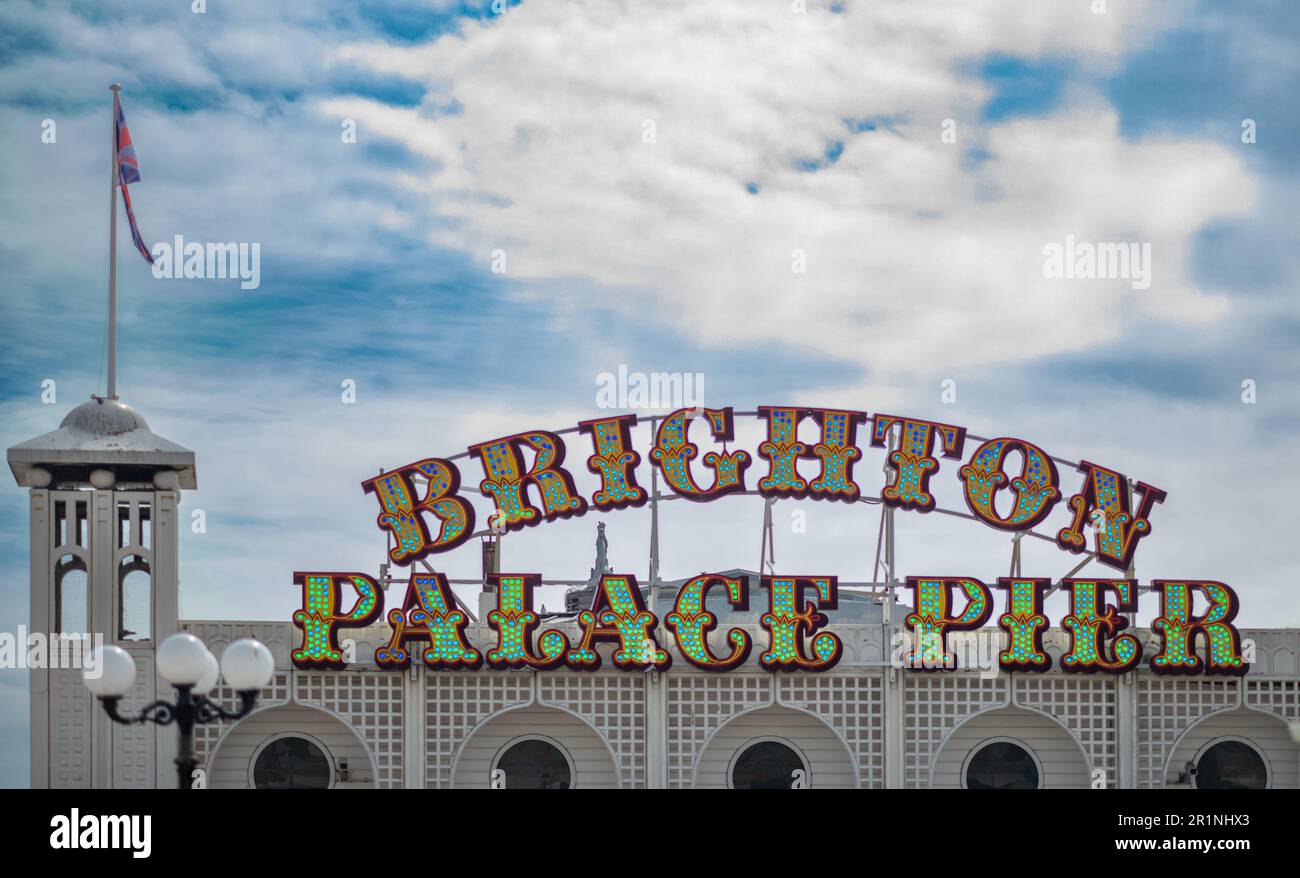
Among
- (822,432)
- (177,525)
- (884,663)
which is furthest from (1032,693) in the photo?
(177,525)

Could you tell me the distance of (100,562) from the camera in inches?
1428

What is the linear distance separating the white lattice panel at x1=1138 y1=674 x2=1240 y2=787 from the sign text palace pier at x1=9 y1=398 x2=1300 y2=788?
50 mm

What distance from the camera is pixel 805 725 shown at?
39.0 metres

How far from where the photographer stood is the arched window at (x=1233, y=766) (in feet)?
129

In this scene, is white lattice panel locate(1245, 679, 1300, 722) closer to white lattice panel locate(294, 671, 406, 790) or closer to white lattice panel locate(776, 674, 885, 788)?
white lattice panel locate(776, 674, 885, 788)

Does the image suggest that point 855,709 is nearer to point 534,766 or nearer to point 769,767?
point 769,767

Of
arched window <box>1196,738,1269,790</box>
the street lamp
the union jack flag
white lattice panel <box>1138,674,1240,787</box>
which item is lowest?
arched window <box>1196,738,1269,790</box>

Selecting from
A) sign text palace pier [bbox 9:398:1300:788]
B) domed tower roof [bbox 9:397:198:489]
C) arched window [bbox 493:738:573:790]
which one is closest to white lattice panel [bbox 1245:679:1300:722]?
sign text palace pier [bbox 9:398:1300:788]

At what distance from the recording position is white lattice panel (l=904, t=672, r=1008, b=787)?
125 ft

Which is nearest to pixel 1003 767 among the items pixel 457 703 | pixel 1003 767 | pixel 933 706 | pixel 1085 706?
pixel 1003 767

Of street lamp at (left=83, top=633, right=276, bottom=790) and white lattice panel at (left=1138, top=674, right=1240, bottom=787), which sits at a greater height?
street lamp at (left=83, top=633, right=276, bottom=790)

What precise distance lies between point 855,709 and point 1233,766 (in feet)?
29.2

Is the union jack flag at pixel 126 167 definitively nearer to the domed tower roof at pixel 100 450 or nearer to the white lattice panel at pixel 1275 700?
the domed tower roof at pixel 100 450
